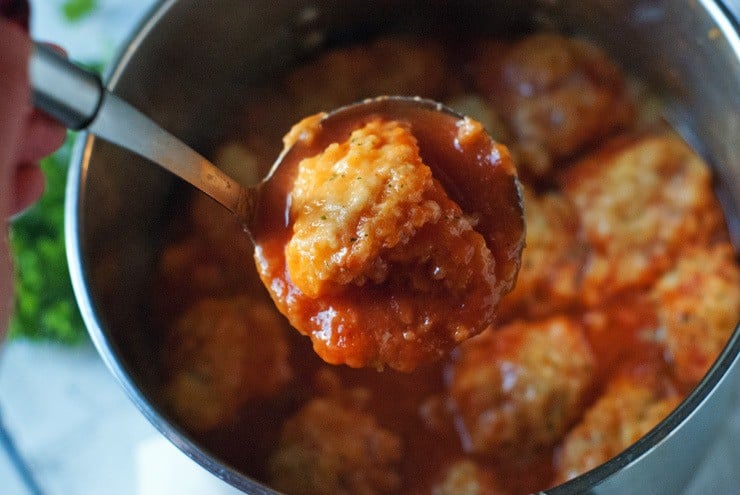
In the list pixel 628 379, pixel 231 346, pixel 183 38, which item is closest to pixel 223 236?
Answer: pixel 231 346

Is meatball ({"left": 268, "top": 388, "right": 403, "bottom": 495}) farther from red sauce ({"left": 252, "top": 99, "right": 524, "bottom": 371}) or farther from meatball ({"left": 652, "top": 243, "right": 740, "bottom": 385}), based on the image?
meatball ({"left": 652, "top": 243, "right": 740, "bottom": 385})

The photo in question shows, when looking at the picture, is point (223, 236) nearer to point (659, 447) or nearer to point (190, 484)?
point (190, 484)

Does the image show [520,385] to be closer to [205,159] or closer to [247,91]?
[205,159]

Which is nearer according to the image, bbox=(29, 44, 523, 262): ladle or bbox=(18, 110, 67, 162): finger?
bbox=(29, 44, 523, 262): ladle

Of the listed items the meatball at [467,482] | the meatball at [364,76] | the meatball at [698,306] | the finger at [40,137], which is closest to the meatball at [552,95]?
the meatball at [364,76]

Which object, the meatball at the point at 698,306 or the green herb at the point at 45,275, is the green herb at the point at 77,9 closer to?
the green herb at the point at 45,275

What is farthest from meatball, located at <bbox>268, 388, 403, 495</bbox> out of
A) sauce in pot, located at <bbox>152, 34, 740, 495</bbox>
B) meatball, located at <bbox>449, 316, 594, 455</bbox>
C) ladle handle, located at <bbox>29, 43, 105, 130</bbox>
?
ladle handle, located at <bbox>29, 43, 105, 130</bbox>
